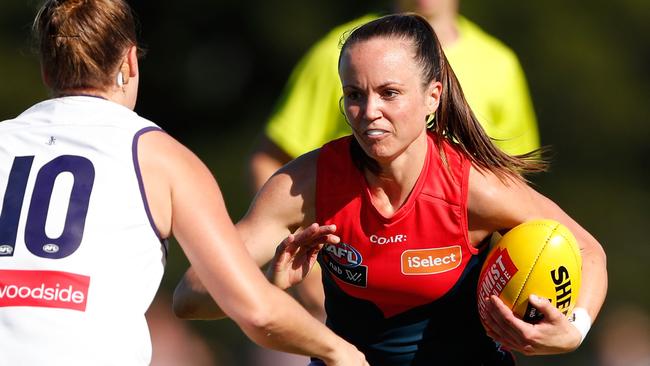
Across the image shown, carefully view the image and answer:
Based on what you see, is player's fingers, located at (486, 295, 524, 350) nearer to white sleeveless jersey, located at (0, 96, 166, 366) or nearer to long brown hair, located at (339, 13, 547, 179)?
long brown hair, located at (339, 13, 547, 179)

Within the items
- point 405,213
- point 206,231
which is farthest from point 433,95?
point 206,231

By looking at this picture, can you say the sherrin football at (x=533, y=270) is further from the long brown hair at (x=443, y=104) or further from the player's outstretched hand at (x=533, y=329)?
the long brown hair at (x=443, y=104)

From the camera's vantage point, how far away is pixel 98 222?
368 centimetres

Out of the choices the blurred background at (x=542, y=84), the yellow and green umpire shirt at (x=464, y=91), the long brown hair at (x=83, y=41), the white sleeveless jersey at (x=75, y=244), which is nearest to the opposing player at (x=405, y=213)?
the white sleeveless jersey at (x=75, y=244)

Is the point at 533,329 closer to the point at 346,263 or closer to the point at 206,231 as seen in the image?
the point at 346,263

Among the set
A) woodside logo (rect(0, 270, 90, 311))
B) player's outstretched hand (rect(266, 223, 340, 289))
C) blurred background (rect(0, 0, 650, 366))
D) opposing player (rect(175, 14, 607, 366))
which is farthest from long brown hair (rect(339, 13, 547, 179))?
blurred background (rect(0, 0, 650, 366))

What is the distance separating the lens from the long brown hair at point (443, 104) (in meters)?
4.49

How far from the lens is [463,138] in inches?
185

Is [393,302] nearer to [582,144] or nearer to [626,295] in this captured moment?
[626,295]

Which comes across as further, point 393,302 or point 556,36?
point 556,36

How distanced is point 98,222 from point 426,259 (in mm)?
1266

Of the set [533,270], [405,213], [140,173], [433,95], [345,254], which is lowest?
[533,270]

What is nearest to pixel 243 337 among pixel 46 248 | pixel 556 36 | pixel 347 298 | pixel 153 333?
pixel 153 333

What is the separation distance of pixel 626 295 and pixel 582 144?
1.92 m
